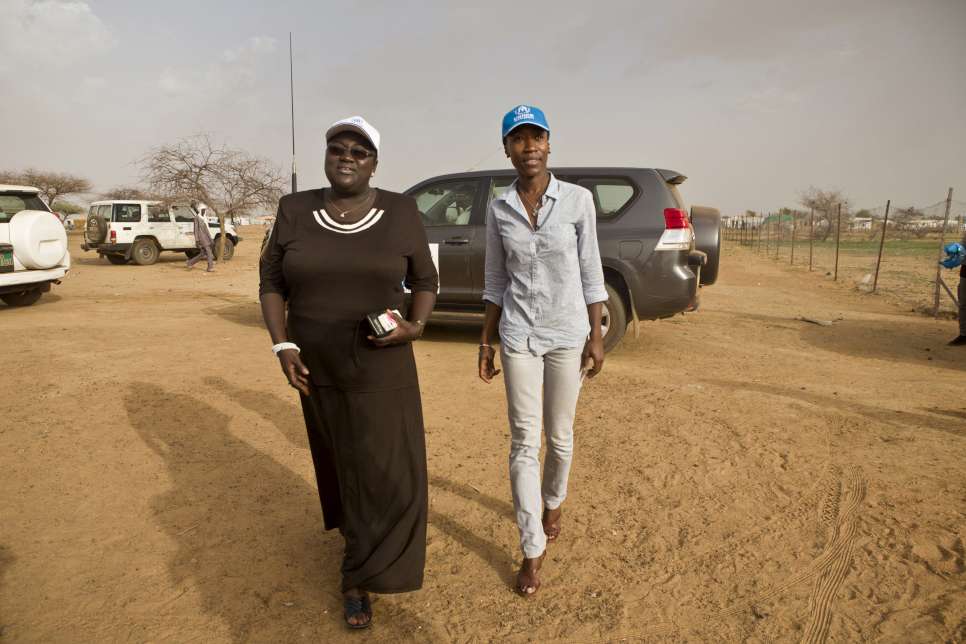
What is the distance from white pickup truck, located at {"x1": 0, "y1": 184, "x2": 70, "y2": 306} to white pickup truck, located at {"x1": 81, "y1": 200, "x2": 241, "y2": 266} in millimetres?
8994

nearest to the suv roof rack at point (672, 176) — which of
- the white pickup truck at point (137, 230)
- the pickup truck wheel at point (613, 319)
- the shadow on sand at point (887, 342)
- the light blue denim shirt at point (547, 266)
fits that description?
the pickup truck wheel at point (613, 319)

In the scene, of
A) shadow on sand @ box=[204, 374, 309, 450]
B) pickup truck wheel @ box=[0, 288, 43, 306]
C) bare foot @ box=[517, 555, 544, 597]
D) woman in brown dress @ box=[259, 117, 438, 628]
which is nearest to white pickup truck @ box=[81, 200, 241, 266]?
pickup truck wheel @ box=[0, 288, 43, 306]

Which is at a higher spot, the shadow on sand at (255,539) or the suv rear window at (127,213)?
the suv rear window at (127,213)

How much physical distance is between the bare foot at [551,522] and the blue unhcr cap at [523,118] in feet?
5.46

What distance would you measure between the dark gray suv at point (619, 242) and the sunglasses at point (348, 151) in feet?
13.9

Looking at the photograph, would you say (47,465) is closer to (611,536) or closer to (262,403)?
(262,403)

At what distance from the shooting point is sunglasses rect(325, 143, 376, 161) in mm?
2204

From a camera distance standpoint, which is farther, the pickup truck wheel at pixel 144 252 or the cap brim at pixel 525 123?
the pickup truck wheel at pixel 144 252

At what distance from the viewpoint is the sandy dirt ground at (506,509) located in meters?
2.33

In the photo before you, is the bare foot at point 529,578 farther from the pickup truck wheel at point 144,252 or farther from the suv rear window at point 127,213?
the suv rear window at point 127,213

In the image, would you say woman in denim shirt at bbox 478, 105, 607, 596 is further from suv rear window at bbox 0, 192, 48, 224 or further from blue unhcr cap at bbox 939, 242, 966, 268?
suv rear window at bbox 0, 192, 48, 224

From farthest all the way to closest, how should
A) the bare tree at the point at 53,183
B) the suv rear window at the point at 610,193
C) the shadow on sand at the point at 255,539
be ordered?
1. the bare tree at the point at 53,183
2. the suv rear window at the point at 610,193
3. the shadow on sand at the point at 255,539

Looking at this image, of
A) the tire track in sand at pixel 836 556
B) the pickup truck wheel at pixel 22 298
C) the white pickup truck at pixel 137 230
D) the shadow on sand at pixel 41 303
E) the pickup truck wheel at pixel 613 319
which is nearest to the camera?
the tire track in sand at pixel 836 556

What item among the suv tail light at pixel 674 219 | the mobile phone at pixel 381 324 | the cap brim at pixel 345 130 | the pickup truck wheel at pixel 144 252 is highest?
the cap brim at pixel 345 130
